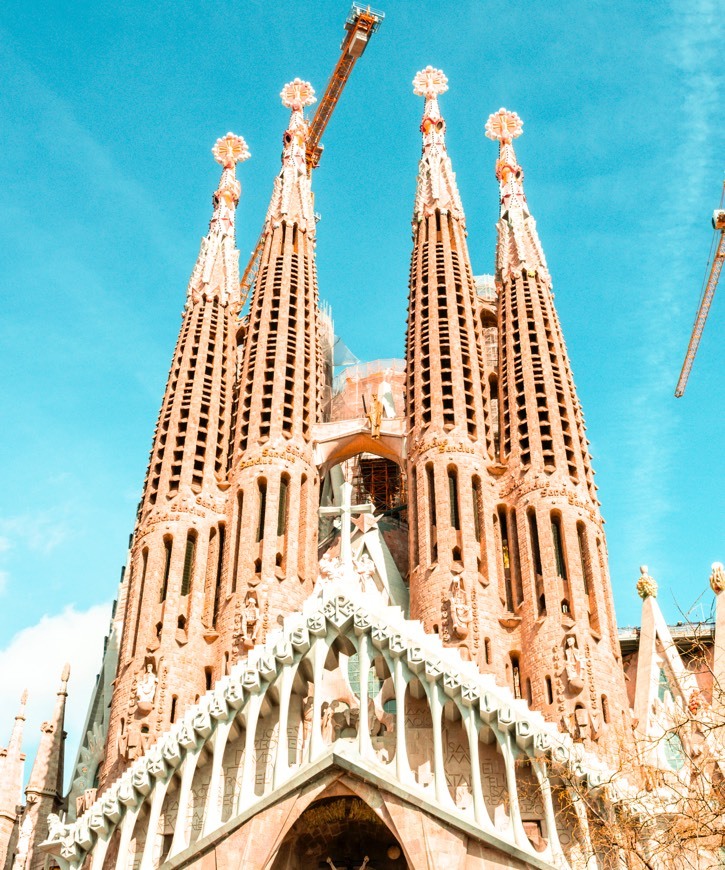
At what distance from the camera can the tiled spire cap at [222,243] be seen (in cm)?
3562

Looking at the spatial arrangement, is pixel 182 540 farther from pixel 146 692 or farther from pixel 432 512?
pixel 432 512

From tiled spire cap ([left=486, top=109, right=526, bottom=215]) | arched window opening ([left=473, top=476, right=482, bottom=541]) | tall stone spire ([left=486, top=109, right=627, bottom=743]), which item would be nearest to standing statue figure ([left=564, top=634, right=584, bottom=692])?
tall stone spire ([left=486, top=109, right=627, bottom=743])

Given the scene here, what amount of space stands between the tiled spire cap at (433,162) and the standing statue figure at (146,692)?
1675 centimetres

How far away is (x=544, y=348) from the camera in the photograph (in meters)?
31.3

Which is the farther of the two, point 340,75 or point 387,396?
point 340,75

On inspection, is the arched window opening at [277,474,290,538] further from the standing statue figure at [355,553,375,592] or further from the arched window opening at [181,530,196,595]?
the arched window opening at [181,530,196,595]

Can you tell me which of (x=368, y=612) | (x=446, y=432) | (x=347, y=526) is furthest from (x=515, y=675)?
(x=446, y=432)

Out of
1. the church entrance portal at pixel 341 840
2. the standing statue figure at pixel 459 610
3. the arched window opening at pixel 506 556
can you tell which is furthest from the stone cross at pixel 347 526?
the arched window opening at pixel 506 556

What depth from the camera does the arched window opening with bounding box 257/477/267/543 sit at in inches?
1139

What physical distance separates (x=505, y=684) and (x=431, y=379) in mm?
8634

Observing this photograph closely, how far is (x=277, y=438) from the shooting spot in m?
30.5

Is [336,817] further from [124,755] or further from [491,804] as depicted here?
[124,755]

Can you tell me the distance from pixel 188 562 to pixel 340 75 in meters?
29.9

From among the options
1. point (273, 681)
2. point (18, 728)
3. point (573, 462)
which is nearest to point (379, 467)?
point (573, 462)
